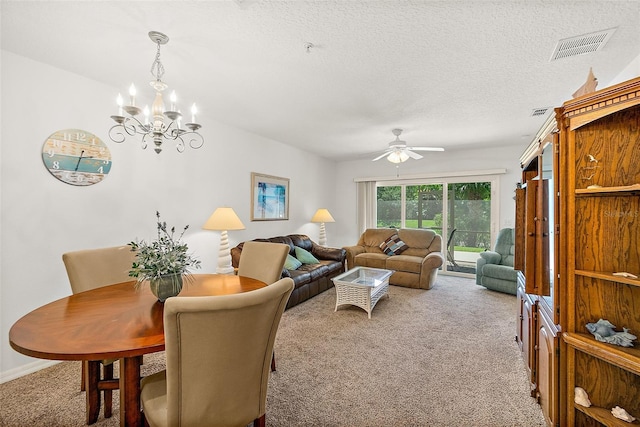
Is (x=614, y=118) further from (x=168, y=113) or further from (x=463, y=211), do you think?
(x=463, y=211)

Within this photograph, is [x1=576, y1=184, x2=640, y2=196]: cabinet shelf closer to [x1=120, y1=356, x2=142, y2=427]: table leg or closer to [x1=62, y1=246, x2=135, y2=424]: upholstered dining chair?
[x1=120, y1=356, x2=142, y2=427]: table leg

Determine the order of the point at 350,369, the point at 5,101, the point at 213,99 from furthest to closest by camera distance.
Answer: the point at 213,99
the point at 350,369
the point at 5,101

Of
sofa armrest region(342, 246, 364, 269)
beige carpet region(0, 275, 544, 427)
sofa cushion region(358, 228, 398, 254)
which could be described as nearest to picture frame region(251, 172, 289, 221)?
sofa armrest region(342, 246, 364, 269)

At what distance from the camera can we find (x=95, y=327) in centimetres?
128

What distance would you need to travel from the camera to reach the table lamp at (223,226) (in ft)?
11.7

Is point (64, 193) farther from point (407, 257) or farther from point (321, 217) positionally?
point (407, 257)

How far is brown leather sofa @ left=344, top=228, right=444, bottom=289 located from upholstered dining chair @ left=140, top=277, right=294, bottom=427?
3.94m

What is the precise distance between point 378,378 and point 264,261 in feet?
4.37

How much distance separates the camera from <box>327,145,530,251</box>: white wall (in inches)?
203

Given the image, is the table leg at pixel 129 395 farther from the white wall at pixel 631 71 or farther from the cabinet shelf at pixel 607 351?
the white wall at pixel 631 71

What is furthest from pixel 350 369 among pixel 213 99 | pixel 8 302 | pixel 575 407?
pixel 213 99

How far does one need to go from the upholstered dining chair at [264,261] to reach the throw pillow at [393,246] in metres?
3.39

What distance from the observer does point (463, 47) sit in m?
2.04

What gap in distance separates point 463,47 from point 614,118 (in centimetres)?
107
